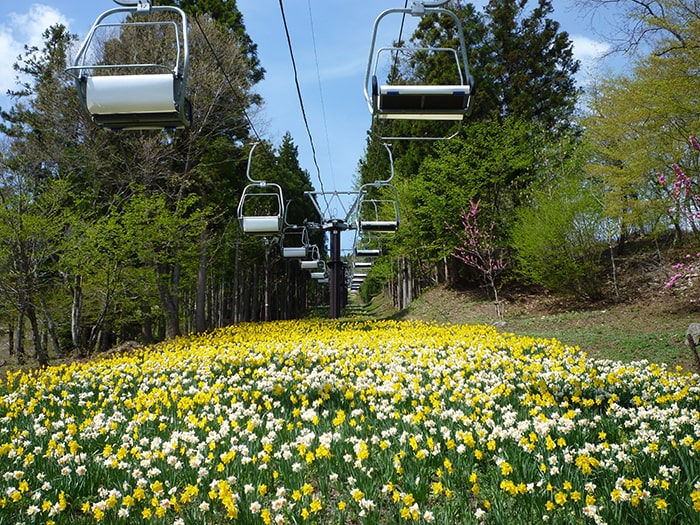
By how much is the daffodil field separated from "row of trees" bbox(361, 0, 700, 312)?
778 cm

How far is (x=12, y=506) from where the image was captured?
297 centimetres

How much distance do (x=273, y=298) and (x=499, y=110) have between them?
24862 mm

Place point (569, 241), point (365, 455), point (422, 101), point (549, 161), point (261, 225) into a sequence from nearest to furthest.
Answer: point (365, 455) → point (422, 101) → point (261, 225) → point (569, 241) → point (549, 161)

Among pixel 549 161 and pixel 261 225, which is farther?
pixel 549 161

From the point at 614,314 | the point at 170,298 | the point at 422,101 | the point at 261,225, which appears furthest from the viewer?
the point at 170,298

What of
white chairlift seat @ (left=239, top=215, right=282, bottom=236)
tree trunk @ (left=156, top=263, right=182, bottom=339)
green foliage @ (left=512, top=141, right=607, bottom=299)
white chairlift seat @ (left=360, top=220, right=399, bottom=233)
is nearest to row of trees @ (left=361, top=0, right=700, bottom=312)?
green foliage @ (left=512, top=141, right=607, bottom=299)

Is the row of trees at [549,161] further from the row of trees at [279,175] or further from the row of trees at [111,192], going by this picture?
the row of trees at [111,192]

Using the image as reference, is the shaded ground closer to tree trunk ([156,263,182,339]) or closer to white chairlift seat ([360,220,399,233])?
tree trunk ([156,263,182,339])

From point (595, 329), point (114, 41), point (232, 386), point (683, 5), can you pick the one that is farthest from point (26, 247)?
point (683, 5)

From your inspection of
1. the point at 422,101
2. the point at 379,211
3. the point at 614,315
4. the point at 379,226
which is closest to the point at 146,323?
the point at 379,226

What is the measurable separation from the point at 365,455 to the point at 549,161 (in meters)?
22.4

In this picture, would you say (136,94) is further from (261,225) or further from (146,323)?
(146,323)

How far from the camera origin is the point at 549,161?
22672 mm

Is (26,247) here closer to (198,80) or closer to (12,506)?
(198,80)
